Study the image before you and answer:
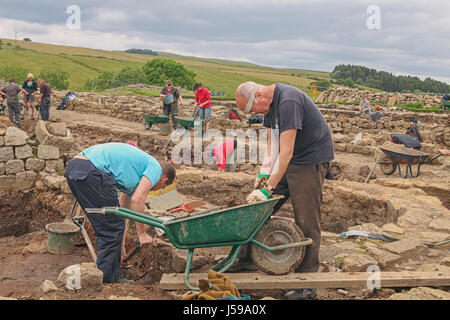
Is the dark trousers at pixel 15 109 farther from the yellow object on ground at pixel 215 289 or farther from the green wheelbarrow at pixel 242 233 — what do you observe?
the yellow object on ground at pixel 215 289

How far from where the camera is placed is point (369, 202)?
621 cm

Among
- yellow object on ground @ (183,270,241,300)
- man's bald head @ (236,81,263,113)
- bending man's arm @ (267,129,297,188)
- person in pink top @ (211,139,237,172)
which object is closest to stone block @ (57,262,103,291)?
yellow object on ground @ (183,270,241,300)

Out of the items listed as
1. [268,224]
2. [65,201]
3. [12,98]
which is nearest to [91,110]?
[12,98]

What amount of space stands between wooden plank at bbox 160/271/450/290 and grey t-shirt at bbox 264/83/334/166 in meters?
0.98

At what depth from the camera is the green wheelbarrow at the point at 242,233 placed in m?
3.07

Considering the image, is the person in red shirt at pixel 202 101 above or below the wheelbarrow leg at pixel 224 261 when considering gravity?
above

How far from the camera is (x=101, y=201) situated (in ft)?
11.8

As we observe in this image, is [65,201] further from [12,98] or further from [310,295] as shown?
[12,98]

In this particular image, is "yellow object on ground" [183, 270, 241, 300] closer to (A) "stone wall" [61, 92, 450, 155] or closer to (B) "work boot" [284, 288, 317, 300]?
(B) "work boot" [284, 288, 317, 300]

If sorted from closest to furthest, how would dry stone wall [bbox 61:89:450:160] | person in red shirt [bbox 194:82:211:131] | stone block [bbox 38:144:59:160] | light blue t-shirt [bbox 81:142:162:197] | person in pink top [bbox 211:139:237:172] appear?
light blue t-shirt [bbox 81:142:162:197]
stone block [bbox 38:144:59:160]
person in pink top [bbox 211:139:237:172]
person in red shirt [bbox 194:82:211:131]
dry stone wall [bbox 61:89:450:160]

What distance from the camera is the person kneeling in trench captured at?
11.7ft

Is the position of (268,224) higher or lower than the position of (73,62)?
lower

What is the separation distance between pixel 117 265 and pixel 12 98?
1028 cm

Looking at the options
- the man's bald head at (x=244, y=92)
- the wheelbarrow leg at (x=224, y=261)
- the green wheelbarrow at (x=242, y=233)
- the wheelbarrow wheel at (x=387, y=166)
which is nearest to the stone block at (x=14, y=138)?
the green wheelbarrow at (x=242, y=233)
